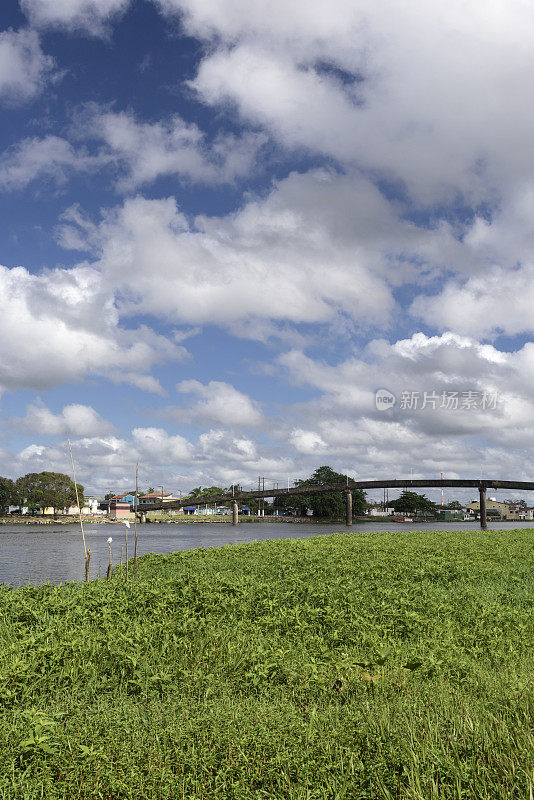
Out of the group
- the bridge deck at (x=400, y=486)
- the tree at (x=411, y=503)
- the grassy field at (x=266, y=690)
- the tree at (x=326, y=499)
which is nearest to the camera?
the grassy field at (x=266, y=690)

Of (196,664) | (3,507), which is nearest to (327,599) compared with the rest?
(196,664)

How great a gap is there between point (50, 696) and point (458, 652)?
6.25m

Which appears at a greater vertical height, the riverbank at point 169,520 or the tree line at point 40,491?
the tree line at point 40,491

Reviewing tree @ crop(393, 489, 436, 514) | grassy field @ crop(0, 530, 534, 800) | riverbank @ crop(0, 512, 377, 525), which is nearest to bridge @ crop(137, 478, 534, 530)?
riverbank @ crop(0, 512, 377, 525)

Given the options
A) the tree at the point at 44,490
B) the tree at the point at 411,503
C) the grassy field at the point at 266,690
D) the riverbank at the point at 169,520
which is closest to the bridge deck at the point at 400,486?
the riverbank at the point at 169,520

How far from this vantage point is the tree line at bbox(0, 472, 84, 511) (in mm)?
125750

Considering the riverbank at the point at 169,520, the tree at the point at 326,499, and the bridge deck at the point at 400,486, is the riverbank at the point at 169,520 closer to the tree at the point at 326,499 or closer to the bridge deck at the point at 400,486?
the tree at the point at 326,499

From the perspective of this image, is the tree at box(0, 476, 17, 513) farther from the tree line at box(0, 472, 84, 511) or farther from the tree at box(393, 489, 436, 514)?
the tree at box(393, 489, 436, 514)

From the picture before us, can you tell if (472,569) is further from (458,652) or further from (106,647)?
(106,647)

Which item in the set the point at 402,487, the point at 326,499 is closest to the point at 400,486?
the point at 402,487

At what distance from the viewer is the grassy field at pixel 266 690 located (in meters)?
5.43

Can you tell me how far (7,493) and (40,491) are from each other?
7.14 metres

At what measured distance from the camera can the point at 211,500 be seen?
381 ft

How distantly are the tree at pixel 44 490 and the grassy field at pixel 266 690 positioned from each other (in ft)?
399
